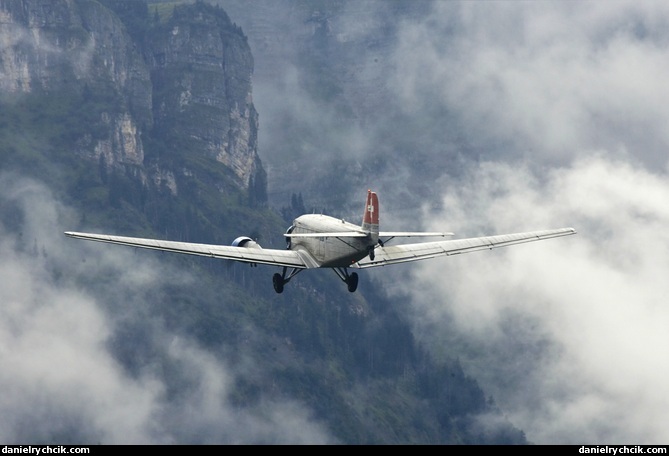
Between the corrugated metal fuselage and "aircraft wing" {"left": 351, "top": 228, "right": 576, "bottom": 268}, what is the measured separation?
2.36m

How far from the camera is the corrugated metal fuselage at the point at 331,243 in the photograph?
138750mm

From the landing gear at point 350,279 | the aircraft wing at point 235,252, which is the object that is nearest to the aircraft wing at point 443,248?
the landing gear at point 350,279

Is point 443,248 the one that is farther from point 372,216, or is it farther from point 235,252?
point 235,252

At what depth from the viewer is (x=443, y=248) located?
147m

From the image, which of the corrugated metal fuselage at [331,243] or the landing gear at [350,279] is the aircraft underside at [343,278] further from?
the corrugated metal fuselage at [331,243]

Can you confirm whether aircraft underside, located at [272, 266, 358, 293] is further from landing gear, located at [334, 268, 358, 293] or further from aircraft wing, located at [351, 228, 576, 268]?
aircraft wing, located at [351, 228, 576, 268]

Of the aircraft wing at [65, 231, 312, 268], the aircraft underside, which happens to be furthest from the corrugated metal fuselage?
the aircraft underside

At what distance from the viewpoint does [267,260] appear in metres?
144

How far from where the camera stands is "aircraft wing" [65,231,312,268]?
459ft

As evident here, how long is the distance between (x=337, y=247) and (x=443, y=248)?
12.4 metres

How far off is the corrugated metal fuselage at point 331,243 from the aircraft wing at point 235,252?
4.70 feet

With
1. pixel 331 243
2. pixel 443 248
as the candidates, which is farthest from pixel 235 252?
pixel 443 248
